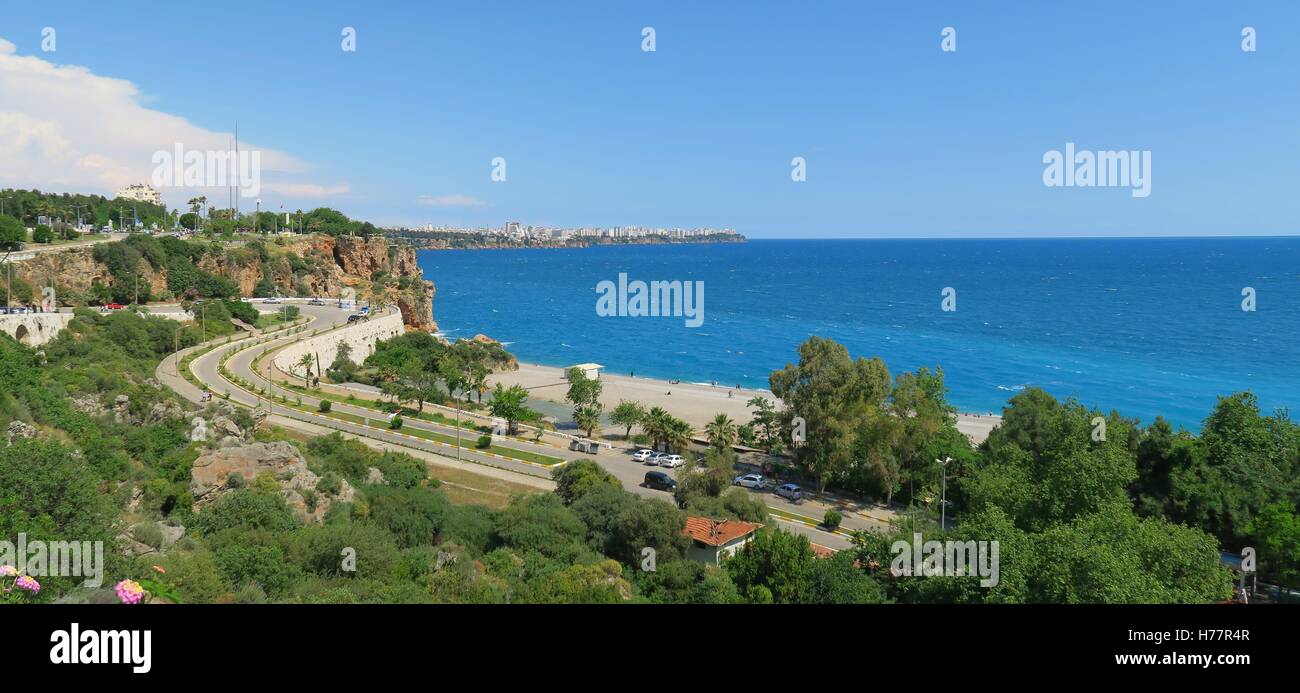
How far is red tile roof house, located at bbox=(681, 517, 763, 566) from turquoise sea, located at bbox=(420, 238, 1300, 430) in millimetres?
43946

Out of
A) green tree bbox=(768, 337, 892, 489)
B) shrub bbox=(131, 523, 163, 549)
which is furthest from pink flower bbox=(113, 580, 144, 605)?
green tree bbox=(768, 337, 892, 489)

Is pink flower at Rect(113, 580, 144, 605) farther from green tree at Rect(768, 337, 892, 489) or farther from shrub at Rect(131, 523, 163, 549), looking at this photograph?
green tree at Rect(768, 337, 892, 489)

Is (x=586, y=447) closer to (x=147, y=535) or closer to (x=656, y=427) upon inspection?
(x=656, y=427)

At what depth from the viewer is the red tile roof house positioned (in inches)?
813

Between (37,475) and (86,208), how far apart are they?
10470cm

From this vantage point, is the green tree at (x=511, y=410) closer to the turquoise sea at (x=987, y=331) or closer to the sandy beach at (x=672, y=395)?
the sandy beach at (x=672, y=395)

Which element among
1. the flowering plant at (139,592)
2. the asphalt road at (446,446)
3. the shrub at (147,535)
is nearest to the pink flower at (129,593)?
the flowering plant at (139,592)

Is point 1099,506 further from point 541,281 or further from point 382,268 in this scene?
point 541,281

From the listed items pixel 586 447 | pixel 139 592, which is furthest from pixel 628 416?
pixel 139 592

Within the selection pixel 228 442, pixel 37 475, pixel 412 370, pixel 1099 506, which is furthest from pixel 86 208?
pixel 1099 506

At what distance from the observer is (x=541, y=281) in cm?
18125

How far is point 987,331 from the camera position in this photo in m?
93.8

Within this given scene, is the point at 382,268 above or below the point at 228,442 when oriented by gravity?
above

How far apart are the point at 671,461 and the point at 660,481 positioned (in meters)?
3.73
